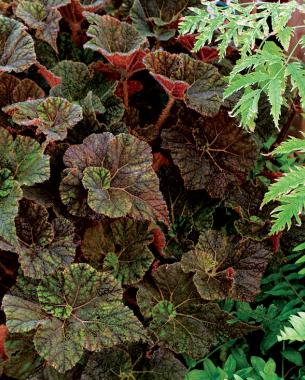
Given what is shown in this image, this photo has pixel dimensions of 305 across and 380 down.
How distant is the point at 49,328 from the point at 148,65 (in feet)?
2.19

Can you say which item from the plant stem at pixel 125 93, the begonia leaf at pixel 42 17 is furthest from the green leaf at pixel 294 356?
the begonia leaf at pixel 42 17

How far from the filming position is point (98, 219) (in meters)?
1.41

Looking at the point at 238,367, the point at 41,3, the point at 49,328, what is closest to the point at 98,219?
the point at 49,328

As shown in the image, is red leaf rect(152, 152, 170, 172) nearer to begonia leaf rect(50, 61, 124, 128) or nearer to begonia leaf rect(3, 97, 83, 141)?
begonia leaf rect(50, 61, 124, 128)

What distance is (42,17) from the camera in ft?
5.55

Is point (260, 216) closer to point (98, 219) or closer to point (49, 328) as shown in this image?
point (98, 219)

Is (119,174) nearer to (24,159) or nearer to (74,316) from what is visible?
(24,159)

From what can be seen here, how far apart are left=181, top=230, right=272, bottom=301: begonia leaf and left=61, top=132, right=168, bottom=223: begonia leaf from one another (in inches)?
7.1

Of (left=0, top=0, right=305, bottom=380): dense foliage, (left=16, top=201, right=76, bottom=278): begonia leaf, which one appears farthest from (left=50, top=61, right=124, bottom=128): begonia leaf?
(left=16, top=201, right=76, bottom=278): begonia leaf

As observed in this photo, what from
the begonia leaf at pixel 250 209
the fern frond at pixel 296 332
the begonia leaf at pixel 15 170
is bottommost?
the begonia leaf at pixel 250 209

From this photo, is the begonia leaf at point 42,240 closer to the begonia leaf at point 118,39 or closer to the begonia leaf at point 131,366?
the begonia leaf at point 131,366

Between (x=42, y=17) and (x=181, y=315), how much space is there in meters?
0.89

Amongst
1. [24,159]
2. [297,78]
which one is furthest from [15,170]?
[297,78]

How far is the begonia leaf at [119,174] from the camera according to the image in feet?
4.49
